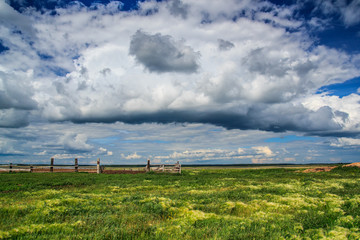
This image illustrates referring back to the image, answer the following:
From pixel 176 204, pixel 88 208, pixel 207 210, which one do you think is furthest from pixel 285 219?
pixel 88 208

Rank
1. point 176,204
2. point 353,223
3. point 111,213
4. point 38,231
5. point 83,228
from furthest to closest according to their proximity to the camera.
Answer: point 176,204 < point 111,213 < point 353,223 < point 83,228 < point 38,231

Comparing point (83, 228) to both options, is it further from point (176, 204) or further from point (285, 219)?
point (285, 219)

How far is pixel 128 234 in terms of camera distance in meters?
6.73

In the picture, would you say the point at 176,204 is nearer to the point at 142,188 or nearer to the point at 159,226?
the point at 159,226

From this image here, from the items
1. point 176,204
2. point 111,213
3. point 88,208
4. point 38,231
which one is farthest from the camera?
point 176,204

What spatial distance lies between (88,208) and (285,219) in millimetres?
7115

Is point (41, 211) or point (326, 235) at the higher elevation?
point (41, 211)

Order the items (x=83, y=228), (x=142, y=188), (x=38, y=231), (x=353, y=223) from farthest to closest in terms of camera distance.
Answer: (x=142, y=188) < (x=353, y=223) < (x=83, y=228) < (x=38, y=231)

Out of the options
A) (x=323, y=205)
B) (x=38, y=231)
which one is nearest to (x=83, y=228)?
(x=38, y=231)

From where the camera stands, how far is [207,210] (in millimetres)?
9844

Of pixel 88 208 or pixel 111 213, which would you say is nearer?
pixel 111 213

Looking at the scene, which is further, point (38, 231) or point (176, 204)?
point (176, 204)

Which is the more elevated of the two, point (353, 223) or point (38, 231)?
point (38, 231)

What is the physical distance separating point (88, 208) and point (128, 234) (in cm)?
342
